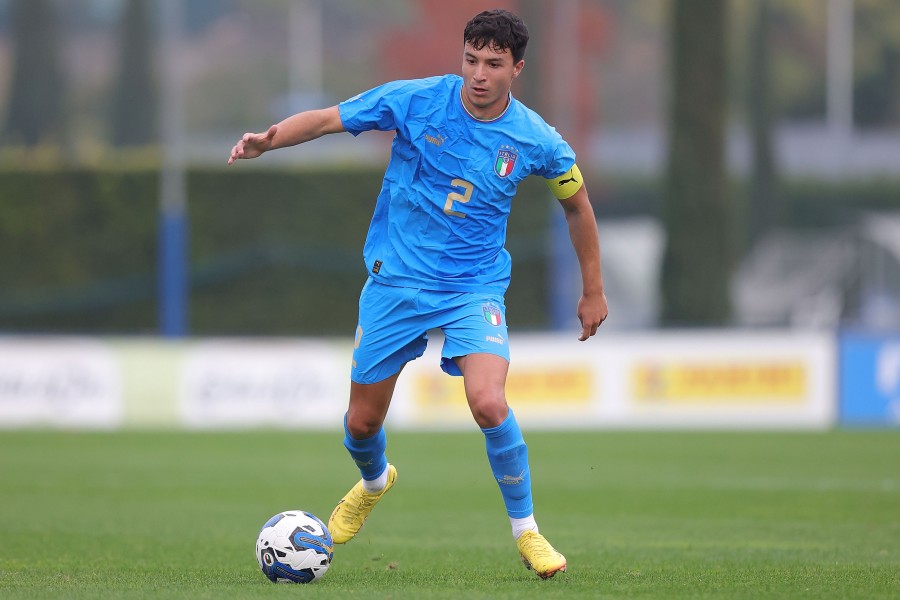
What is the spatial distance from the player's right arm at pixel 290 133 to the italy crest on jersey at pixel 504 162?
0.76 metres

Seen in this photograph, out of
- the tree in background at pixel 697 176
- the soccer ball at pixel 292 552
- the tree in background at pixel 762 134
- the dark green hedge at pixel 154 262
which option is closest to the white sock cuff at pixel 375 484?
the soccer ball at pixel 292 552

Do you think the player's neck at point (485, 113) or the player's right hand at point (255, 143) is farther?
the player's neck at point (485, 113)

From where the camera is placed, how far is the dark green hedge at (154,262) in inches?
1061

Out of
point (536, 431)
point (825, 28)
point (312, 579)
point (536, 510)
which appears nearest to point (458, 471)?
point (536, 510)

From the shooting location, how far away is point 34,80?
28.3 m

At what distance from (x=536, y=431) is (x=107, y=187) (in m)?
12.4

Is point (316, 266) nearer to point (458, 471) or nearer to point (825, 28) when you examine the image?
point (825, 28)

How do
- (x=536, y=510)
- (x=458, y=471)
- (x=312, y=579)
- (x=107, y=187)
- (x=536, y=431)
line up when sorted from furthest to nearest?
(x=107, y=187) < (x=536, y=431) < (x=458, y=471) < (x=536, y=510) < (x=312, y=579)

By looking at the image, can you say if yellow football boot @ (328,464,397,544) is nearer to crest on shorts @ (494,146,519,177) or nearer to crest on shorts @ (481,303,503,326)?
crest on shorts @ (481,303,503,326)

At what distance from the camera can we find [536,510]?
1095 centimetres

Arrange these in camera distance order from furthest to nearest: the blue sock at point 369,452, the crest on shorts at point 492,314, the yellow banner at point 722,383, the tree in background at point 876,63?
the tree in background at point 876,63 < the yellow banner at point 722,383 < the blue sock at point 369,452 < the crest on shorts at point 492,314

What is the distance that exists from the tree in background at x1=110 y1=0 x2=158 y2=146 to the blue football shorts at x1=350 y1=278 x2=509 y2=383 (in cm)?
2179

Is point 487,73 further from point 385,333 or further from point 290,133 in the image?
point 385,333

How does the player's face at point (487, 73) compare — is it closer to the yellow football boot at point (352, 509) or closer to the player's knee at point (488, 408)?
the player's knee at point (488, 408)
